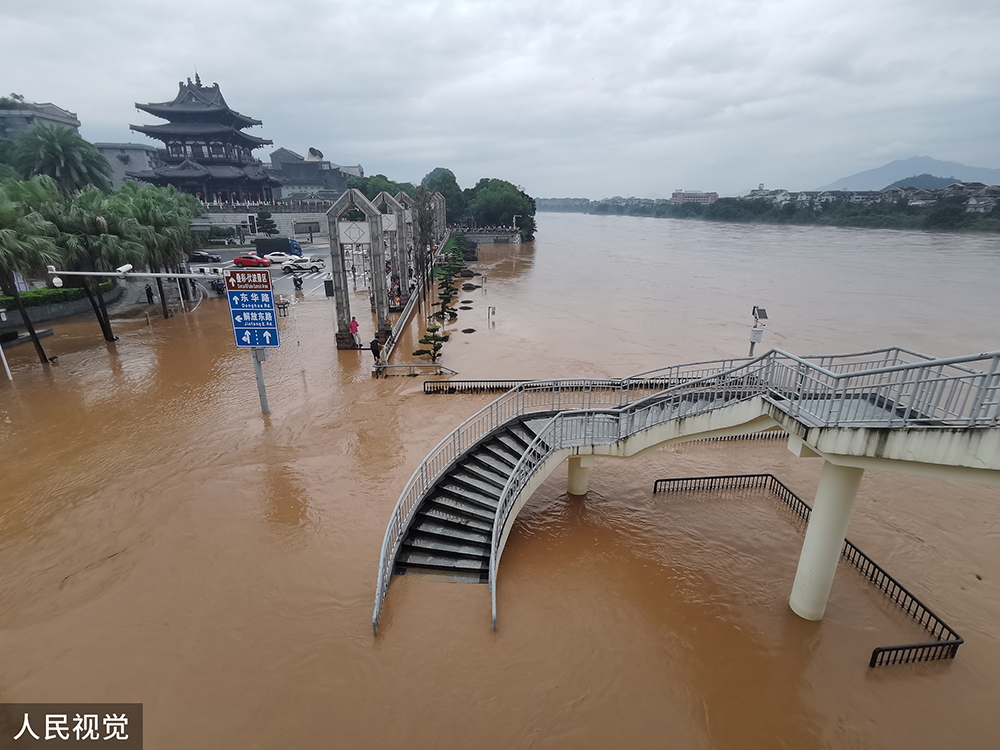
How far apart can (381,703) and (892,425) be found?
8.46 metres

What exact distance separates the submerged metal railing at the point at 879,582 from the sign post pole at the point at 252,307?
12958mm

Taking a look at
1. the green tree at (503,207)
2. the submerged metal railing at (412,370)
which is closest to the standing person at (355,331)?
the submerged metal railing at (412,370)

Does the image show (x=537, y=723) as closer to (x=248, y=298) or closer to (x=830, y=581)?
(x=830, y=581)

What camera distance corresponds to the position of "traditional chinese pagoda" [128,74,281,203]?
212 feet

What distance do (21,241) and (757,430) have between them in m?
27.5

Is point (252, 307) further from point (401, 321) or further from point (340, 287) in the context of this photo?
point (401, 321)

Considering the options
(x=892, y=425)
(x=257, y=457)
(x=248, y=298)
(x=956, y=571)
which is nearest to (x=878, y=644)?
(x=956, y=571)

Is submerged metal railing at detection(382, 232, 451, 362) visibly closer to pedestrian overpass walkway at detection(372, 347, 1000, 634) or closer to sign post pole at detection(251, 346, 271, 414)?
sign post pole at detection(251, 346, 271, 414)

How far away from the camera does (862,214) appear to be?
111m

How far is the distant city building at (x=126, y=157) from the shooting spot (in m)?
73.4

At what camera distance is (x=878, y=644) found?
8555mm

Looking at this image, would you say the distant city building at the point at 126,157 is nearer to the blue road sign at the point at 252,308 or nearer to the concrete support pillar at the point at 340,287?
the concrete support pillar at the point at 340,287

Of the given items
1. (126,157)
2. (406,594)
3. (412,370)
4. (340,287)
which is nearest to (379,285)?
(340,287)

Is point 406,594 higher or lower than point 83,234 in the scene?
lower
